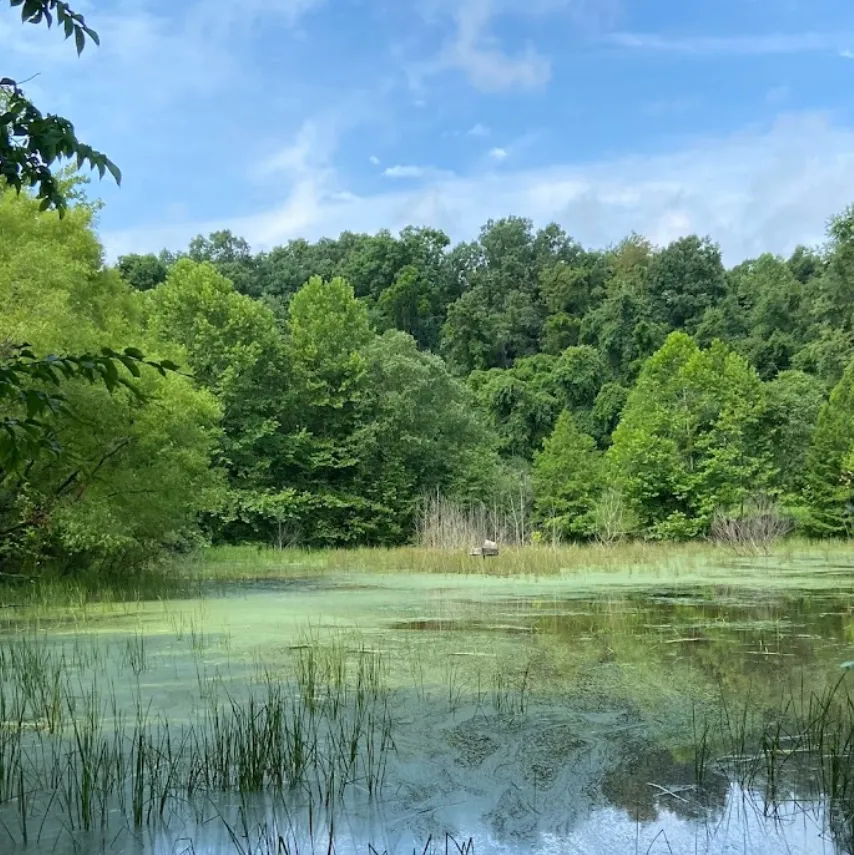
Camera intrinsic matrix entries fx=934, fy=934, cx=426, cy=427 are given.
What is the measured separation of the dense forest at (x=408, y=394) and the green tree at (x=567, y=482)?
0.22 ft

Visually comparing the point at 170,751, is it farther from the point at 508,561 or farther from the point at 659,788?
the point at 508,561

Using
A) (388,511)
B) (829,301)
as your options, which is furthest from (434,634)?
(829,301)

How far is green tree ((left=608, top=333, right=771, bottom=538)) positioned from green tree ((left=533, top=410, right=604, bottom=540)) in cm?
139

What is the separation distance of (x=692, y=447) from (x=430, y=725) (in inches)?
807

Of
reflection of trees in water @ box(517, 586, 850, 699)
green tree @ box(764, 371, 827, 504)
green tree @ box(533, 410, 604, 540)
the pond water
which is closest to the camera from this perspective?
the pond water

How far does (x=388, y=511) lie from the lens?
76.8 feet

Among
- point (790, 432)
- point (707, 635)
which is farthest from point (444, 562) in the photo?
point (790, 432)

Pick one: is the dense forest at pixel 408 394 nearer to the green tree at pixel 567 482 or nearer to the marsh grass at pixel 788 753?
the green tree at pixel 567 482

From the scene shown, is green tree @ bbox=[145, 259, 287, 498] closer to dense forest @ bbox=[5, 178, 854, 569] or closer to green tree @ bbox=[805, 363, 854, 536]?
dense forest @ bbox=[5, 178, 854, 569]

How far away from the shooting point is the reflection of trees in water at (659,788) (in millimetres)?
3020

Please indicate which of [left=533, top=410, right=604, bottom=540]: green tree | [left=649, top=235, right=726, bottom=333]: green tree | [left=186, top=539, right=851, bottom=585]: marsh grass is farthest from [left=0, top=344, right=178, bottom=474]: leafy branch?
[left=649, top=235, right=726, bottom=333]: green tree

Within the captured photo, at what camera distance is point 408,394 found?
2427 centimetres

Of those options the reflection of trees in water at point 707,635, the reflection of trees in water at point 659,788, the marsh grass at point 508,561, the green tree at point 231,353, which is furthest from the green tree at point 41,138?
the green tree at point 231,353

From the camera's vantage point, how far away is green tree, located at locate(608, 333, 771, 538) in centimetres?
2286
